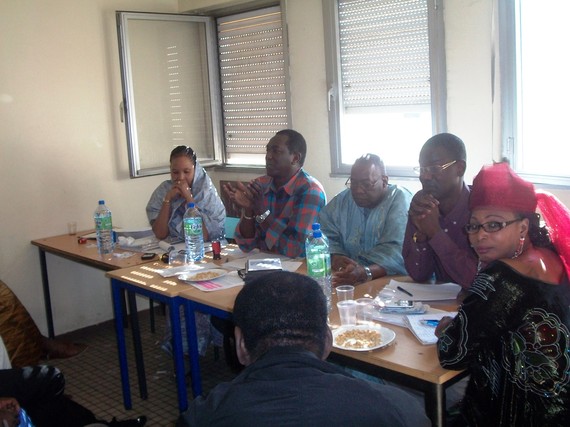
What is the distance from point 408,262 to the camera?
2891 millimetres

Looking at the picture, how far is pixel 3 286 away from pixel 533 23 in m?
3.52

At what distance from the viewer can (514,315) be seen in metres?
1.75

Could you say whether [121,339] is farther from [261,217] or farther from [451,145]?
[451,145]

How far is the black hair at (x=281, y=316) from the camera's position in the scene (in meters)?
1.33

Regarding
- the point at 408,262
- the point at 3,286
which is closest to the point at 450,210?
the point at 408,262

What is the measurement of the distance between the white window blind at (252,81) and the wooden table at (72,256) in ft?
4.98

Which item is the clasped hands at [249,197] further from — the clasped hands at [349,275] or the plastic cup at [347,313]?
the plastic cup at [347,313]

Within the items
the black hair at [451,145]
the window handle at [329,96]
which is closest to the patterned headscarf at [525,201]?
the black hair at [451,145]

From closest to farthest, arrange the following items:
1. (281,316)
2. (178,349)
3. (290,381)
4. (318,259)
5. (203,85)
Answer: (290,381) < (281,316) < (318,259) < (178,349) < (203,85)

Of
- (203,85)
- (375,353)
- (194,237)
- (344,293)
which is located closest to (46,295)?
(194,237)

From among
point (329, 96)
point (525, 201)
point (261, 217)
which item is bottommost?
point (261, 217)

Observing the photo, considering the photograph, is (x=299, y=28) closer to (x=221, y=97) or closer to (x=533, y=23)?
(x=221, y=97)

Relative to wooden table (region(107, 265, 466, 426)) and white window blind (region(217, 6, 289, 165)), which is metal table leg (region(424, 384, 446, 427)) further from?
white window blind (region(217, 6, 289, 165))

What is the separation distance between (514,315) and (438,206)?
1.06m
